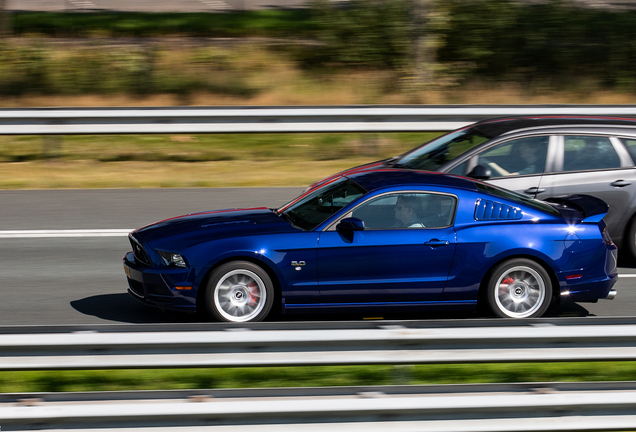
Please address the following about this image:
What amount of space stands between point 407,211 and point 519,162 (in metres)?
2.64

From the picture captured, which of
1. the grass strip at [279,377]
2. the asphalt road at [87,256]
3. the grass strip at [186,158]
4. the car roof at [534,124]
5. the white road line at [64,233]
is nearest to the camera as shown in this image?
the grass strip at [279,377]

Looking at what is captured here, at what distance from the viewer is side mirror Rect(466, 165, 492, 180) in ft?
27.5

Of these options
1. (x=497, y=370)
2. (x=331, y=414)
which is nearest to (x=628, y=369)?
(x=497, y=370)

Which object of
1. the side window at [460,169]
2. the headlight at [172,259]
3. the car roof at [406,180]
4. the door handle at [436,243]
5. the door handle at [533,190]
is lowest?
the door handle at [436,243]

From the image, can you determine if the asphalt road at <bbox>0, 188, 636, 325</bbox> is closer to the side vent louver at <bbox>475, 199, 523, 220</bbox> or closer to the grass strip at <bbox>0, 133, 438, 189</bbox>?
the grass strip at <bbox>0, 133, 438, 189</bbox>

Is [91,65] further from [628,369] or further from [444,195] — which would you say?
[628,369]

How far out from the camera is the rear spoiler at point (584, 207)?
6.93 m

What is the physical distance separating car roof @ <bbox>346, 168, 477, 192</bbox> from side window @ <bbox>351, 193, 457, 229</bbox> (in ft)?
0.41

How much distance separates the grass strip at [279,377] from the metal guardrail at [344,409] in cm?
133

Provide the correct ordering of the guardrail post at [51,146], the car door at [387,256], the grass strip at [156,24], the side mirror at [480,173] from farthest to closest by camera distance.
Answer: the grass strip at [156,24], the guardrail post at [51,146], the side mirror at [480,173], the car door at [387,256]

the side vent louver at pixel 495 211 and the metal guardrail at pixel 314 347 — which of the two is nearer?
the metal guardrail at pixel 314 347

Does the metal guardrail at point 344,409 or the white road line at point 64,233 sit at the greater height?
the white road line at point 64,233

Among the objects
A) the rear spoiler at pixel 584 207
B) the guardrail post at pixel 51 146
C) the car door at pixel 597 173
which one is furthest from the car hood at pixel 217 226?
the guardrail post at pixel 51 146

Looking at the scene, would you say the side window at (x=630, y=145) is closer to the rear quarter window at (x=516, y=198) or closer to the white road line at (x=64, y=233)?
the rear quarter window at (x=516, y=198)
